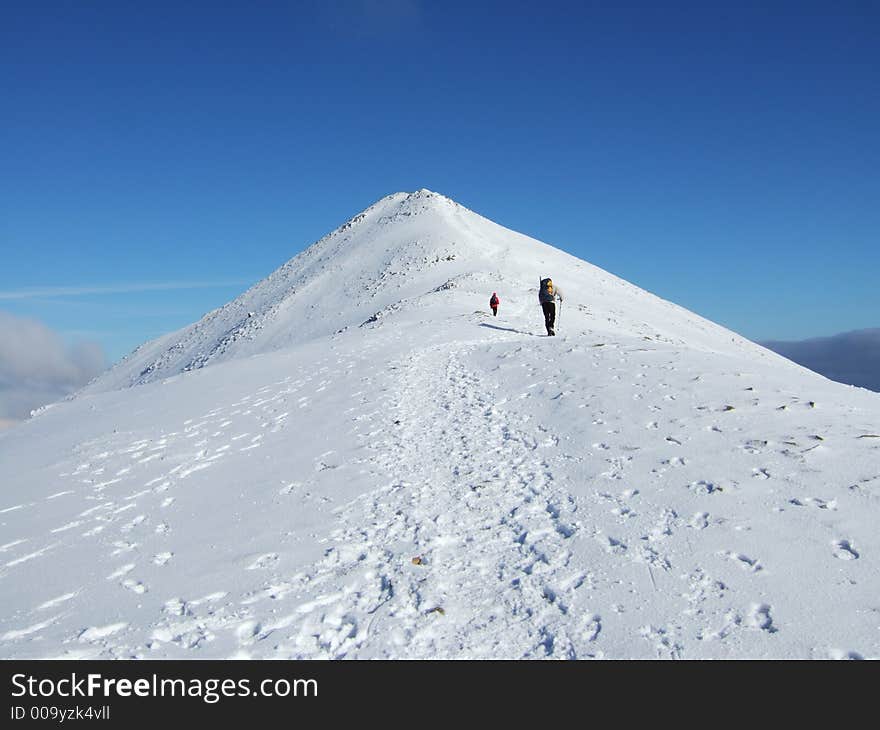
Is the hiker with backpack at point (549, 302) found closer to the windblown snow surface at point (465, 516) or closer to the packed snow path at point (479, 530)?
the windblown snow surface at point (465, 516)

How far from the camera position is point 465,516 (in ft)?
30.3

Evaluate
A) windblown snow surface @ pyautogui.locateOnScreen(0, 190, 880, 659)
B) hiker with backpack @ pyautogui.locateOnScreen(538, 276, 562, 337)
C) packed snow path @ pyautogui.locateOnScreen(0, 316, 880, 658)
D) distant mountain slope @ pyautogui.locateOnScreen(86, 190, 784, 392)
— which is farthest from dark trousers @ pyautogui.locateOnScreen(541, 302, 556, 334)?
packed snow path @ pyautogui.locateOnScreen(0, 316, 880, 658)

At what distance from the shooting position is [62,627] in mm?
6898

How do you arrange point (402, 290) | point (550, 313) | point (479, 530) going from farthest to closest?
point (402, 290) < point (550, 313) < point (479, 530)

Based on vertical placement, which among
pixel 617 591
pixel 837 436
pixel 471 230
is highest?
pixel 471 230

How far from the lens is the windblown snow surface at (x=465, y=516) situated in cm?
635

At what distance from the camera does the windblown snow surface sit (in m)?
6.35

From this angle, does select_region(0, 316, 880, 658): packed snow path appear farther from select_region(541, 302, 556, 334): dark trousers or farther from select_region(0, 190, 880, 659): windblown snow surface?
select_region(541, 302, 556, 334): dark trousers

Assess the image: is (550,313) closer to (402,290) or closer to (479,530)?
(479,530)

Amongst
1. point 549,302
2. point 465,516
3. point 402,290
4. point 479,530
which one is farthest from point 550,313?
point 402,290
